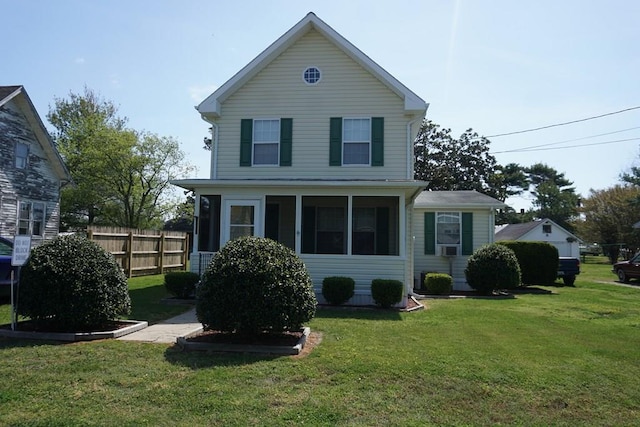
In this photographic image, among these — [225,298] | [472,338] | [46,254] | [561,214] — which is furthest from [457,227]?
[561,214]

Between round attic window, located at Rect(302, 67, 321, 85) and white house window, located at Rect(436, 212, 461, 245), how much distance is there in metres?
7.09

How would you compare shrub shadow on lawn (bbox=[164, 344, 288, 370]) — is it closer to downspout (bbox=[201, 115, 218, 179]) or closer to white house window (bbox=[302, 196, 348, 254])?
white house window (bbox=[302, 196, 348, 254])

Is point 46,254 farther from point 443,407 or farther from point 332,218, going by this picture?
point 332,218

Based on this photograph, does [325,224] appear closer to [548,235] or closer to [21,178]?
[21,178]

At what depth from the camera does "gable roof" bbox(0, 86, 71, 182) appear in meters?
17.5

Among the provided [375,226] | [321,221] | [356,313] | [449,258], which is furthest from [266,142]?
[449,258]

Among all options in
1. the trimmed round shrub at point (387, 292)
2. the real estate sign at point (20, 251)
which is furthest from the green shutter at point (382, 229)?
the real estate sign at point (20, 251)

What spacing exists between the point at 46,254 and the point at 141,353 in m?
2.52

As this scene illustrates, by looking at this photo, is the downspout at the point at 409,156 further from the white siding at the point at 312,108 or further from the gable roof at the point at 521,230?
the gable roof at the point at 521,230

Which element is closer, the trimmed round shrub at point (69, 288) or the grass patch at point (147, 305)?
the trimmed round shrub at point (69, 288)

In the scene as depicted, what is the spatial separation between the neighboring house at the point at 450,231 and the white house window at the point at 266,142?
20.3 ft

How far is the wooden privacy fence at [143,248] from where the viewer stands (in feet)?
49.2

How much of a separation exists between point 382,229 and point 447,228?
4.86 meters

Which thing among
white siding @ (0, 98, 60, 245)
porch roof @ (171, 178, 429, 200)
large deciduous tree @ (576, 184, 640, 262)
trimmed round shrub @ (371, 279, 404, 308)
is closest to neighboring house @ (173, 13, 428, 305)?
porch roof @ (171, 178, 429, 200)
